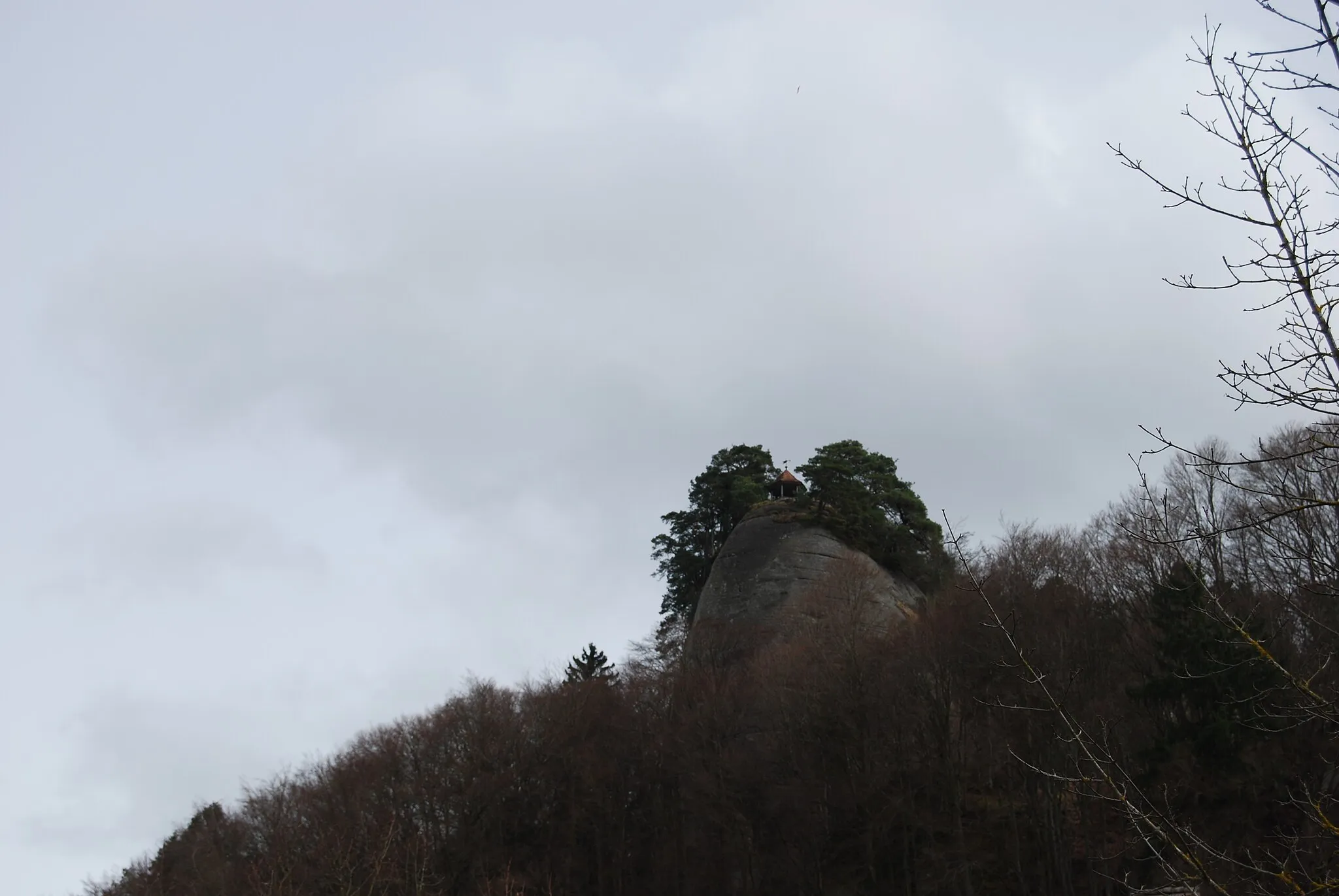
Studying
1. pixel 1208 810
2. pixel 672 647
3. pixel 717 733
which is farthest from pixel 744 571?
pixel 1208 810

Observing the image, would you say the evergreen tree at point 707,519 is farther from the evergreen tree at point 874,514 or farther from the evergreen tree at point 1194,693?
the evergreen tree at point 1194,693

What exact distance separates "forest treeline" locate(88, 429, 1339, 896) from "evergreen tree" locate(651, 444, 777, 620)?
17.6 metres

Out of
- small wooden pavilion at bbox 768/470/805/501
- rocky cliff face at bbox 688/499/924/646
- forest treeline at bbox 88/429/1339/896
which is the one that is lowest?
forest treeline at bbox 88/429/1339/896

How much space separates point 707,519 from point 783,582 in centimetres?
1455

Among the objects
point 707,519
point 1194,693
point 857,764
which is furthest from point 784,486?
point 1194,693

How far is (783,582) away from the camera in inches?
2114

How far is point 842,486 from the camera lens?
58500 millimetres

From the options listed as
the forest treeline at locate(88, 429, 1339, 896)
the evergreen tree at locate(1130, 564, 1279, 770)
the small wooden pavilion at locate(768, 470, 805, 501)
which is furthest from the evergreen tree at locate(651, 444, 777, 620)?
the evergreen tree at locate(1130, 564, 1279, 770)

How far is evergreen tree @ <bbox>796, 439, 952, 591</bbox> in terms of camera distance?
2250 inches

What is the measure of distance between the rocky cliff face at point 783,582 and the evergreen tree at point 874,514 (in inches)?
43.8

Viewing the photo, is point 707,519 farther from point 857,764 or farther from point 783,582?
point 857,764

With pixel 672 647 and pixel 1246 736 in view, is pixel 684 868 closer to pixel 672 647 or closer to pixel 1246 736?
pixel 672 647

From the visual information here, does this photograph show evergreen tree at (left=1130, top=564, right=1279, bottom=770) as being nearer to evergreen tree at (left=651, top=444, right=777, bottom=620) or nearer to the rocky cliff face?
the rocky cliff face

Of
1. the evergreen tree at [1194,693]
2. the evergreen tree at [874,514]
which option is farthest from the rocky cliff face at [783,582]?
the evergreen tree at [1194,693]
